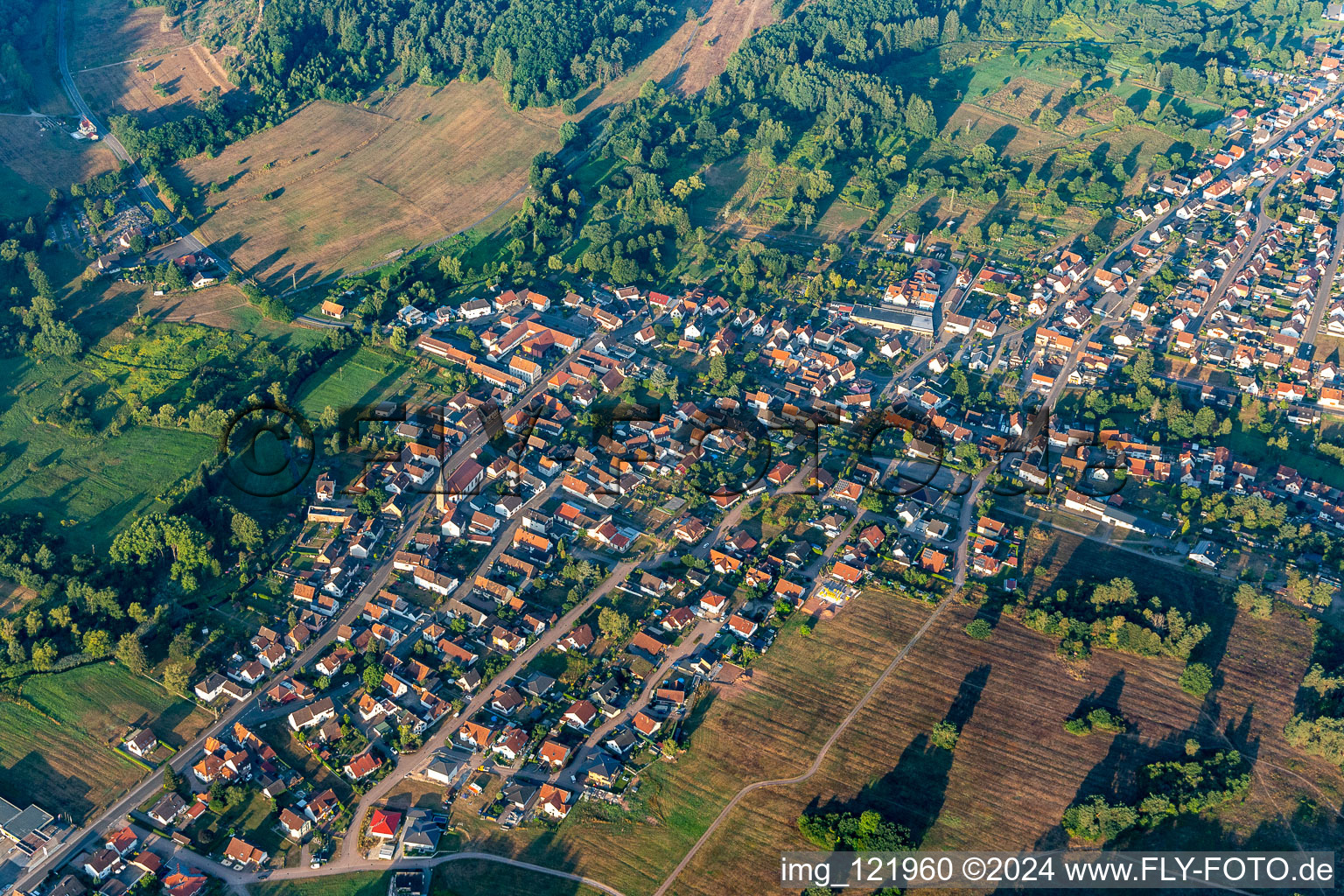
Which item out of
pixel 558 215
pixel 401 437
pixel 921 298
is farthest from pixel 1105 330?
pixel 401 437

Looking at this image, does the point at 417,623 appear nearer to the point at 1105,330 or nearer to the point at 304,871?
the point at 304,871

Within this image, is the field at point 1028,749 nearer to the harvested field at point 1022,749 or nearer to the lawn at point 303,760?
the harvested field at point 1022,749

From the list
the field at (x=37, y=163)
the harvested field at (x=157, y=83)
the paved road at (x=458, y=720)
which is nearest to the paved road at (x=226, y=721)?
the paved road at (x=458, y=720)

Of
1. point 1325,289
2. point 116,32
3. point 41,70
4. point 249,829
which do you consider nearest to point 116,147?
point 41,70

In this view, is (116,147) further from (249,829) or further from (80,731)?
(249,829)

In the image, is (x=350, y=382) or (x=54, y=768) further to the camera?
(x=350, y=382)

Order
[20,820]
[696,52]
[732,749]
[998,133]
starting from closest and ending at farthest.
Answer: [20,820], [732,749], [998,133], [696,52]

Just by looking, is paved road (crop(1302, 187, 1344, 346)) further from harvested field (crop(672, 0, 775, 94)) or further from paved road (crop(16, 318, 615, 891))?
paved road (crop(16, 318, 615, 891))
